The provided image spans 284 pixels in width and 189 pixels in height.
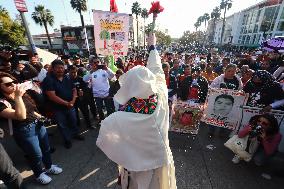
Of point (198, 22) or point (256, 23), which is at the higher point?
point (198, 22)

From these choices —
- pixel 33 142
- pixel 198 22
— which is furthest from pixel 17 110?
pixel 198 22

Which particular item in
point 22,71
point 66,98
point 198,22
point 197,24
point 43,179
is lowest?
point 43,179

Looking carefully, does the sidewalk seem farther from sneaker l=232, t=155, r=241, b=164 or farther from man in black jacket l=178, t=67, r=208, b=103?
man in black jacket l=178, t=67, r=208, b=103

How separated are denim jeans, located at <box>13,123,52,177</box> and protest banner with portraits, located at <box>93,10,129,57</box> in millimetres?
3209

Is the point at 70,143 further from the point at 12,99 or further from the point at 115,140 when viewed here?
the point at 115,140

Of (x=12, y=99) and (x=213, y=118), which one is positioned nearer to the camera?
(x=12, y=99)

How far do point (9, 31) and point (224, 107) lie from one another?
129 feet

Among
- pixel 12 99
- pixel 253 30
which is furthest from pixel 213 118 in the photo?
pixel 253 30

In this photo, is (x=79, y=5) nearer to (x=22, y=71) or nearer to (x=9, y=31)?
(x=9, y=31)

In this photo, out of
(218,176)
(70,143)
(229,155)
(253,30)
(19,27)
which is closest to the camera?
(218,176)

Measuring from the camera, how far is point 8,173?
253cm

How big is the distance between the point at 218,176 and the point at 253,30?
66.1 metres

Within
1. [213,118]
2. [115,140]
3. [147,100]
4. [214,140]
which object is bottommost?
[214,140]

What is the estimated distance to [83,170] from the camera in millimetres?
3770
